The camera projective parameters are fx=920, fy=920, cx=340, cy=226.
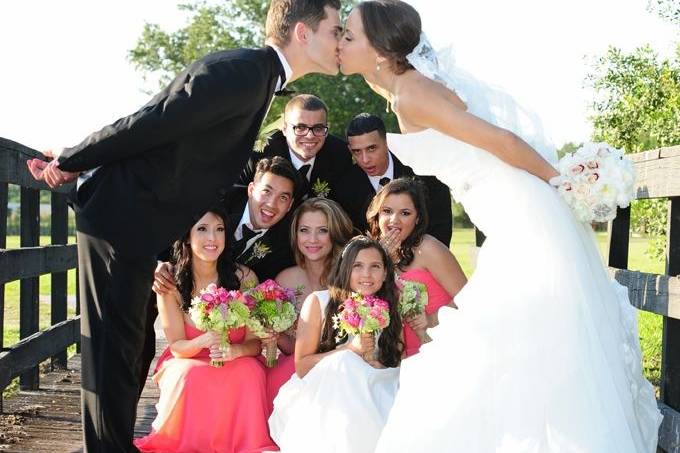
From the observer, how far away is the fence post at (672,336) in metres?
4.16

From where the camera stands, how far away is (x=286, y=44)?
4.19 m

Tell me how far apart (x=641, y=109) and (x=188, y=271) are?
6331 millimetres

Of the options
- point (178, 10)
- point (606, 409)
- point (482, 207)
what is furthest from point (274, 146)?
point (178, 10)

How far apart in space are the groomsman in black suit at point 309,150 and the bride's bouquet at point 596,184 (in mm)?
2209

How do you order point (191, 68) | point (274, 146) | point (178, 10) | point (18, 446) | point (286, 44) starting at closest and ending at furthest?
1. point (191, 68)
2. point (286, 44)
3. point (18, 446)
4. point (274, 146)
5. point (178, 10)

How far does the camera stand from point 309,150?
5.80m

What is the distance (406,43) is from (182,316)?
2.14 m

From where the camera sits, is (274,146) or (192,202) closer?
(192,202)

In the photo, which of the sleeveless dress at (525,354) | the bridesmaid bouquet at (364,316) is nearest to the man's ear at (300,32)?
the sleeveless dress at (525,354)

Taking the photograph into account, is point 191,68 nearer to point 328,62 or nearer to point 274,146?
point 328,62

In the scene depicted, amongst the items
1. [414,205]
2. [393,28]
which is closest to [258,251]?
[414,205]

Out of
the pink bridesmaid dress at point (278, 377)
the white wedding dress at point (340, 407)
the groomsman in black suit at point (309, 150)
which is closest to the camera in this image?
the white wedding dress at point (340, 407)

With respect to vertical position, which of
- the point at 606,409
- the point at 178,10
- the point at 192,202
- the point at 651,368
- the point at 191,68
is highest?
the point at 178,10

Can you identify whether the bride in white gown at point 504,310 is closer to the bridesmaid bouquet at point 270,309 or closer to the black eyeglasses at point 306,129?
the bridesmaid bouquet at point 270,309
